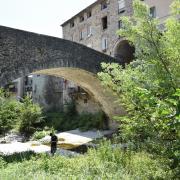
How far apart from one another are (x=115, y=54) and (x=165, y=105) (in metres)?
21.5

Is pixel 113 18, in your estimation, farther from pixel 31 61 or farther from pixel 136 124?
pixel 136 124

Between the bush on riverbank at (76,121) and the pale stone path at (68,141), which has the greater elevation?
the bush on riverbank at (76,121)

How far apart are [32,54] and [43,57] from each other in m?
0.71

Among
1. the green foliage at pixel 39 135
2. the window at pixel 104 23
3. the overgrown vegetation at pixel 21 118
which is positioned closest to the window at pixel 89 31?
the window at pixel 104 23

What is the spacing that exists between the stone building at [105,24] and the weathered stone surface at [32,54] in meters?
6.37

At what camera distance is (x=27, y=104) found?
25250mm

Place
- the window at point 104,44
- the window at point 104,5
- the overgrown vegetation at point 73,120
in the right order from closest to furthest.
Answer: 1. the overgrown vegetation at point 73,120
2. the window at point 104,44
3. the window at point 104,5

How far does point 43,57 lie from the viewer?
16.5 m

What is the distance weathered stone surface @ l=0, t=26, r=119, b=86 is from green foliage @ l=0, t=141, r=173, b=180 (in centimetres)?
618

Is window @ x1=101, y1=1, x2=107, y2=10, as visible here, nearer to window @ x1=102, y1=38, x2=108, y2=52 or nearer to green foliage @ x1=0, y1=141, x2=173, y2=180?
window @ x1=102, y1=38, x2=108, y2=52

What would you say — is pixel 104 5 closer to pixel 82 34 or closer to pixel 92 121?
pixel 82 34

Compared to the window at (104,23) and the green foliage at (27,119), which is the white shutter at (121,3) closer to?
the window at (104,23)

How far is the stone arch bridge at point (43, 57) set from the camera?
15.0m

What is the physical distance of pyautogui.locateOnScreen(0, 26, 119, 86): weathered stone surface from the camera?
587 inches
